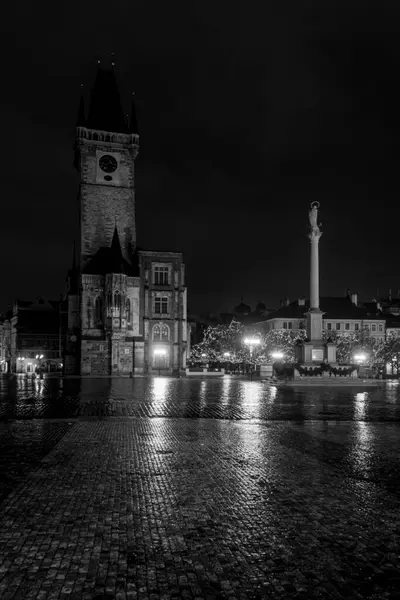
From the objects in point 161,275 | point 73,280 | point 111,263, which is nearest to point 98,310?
point 111,263

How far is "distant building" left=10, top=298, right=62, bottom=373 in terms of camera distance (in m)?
95.2

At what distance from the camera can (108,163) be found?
237 ft

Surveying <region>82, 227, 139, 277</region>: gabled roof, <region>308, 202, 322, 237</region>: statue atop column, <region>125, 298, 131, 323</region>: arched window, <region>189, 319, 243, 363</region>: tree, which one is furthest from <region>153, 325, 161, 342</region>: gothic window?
<region>308, 202, 322, 237</region>: statue atop column

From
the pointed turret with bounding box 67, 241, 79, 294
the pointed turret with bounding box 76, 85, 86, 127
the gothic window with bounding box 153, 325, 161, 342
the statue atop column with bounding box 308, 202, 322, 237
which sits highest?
the pointed turret with bounding box 76, 85, 86, 127

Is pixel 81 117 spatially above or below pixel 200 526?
above

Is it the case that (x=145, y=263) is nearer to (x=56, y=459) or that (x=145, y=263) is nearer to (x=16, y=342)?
(x=16, y=342)

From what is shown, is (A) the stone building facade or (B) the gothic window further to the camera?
(B) the gothic window

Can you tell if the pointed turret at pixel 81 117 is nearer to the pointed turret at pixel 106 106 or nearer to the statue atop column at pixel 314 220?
the pointed turret at pixel 106 106

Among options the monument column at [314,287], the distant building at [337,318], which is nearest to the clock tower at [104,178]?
the monument column at [314,287]

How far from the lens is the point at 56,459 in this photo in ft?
39.3

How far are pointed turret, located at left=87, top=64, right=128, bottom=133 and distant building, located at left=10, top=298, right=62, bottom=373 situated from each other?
3936cm

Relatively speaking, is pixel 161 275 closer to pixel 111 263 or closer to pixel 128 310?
pixel 128 310

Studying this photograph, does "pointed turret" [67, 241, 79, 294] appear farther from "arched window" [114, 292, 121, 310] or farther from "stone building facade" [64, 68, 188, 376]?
"arched window" [114, 292, 121, 310]

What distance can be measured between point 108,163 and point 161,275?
57.1ft
